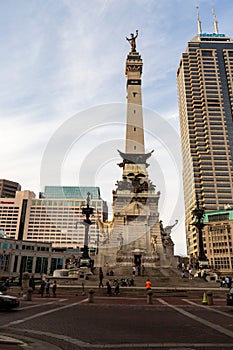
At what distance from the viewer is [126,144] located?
48.9 m

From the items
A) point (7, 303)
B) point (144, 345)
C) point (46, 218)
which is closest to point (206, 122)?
point (46, 218)

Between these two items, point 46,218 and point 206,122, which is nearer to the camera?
point 206,122

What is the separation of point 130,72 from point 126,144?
634 inches

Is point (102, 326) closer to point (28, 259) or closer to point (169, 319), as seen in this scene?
point (169, 319)

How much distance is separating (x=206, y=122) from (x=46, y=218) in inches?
3284

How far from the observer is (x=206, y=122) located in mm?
108062

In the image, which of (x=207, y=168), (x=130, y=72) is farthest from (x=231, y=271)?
(x=130, y=72)

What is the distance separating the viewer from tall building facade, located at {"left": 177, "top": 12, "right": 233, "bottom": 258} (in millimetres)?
98375

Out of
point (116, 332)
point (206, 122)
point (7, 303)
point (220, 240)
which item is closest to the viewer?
point (116, 332)

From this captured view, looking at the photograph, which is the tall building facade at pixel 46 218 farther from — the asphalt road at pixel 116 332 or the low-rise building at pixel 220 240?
the asphalt road at pixel 116 332

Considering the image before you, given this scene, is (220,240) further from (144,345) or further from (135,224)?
(144,345)

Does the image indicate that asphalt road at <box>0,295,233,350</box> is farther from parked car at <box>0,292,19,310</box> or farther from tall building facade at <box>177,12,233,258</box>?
tall building facade at <box>177,12,233,258</box>

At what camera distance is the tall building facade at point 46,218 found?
133387 mm

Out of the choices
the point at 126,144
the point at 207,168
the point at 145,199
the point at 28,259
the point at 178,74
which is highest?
the point at 178,74
